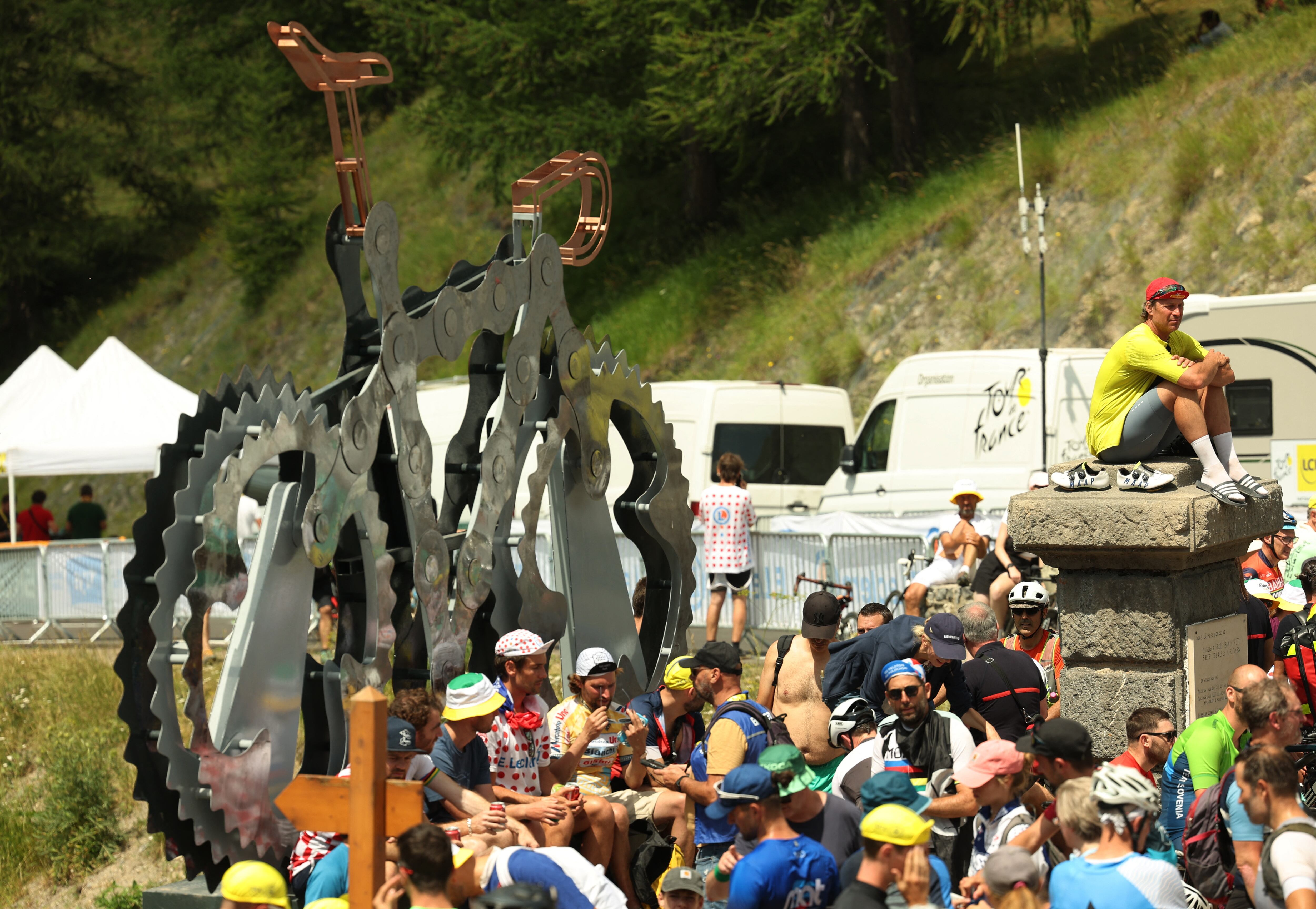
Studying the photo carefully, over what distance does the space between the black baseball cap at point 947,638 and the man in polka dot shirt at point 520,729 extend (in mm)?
1854

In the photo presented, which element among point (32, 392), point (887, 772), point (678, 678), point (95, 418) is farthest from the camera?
point (32, 392)

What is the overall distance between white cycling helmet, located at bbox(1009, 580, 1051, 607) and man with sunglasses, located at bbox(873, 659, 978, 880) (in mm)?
2061

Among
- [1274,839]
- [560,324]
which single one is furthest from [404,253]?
[1274,839]

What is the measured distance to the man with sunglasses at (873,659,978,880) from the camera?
5910mm

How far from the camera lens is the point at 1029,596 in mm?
8359

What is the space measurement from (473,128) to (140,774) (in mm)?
23718

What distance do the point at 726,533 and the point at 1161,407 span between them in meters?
6.61

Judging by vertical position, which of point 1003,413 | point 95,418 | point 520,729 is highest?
point 95,418

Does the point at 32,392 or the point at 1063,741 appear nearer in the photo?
the point at 1063,741

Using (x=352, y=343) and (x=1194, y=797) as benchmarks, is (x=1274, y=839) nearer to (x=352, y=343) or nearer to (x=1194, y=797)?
(x=1194, y=797)

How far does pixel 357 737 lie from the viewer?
16.2 feet

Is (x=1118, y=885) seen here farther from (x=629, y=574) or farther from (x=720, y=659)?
(x=629, y=574)

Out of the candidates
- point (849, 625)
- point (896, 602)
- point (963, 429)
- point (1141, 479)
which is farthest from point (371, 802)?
point (963, 429)

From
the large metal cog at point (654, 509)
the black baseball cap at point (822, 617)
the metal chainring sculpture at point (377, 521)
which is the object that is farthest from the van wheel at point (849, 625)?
the black baseball cap at point (822, 617)
